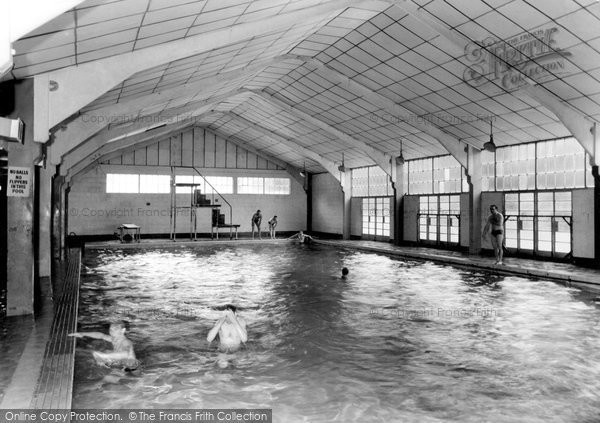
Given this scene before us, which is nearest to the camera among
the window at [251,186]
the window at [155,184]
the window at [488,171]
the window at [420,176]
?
the window at [488,171]

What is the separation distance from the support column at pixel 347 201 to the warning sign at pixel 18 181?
20098 mm

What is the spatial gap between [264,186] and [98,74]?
74.2 ft

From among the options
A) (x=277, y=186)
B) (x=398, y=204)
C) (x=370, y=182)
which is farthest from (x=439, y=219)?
(x=277, y=186)

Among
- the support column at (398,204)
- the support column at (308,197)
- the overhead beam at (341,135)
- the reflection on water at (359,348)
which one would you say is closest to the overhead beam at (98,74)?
→ the reflection on water at (359,348)

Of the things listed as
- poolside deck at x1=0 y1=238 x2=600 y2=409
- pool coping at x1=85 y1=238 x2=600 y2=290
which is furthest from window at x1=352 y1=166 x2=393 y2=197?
poolside deck at x1=0 y1=238 x2=600 y2=409

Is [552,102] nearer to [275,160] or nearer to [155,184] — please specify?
[275,160]

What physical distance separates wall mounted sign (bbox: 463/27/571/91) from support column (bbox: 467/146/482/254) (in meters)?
5.08

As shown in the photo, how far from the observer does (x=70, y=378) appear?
192 inches

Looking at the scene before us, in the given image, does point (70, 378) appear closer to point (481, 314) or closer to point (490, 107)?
point (481, 314)

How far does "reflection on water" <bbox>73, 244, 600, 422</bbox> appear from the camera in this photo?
4.86m

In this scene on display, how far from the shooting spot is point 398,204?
2234 cm

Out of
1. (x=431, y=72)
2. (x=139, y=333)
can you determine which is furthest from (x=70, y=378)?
(x=431, y=72)

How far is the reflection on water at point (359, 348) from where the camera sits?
4.86 metres

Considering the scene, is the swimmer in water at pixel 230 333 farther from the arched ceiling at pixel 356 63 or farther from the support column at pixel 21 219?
the arched ceiling at pixel 356 63
